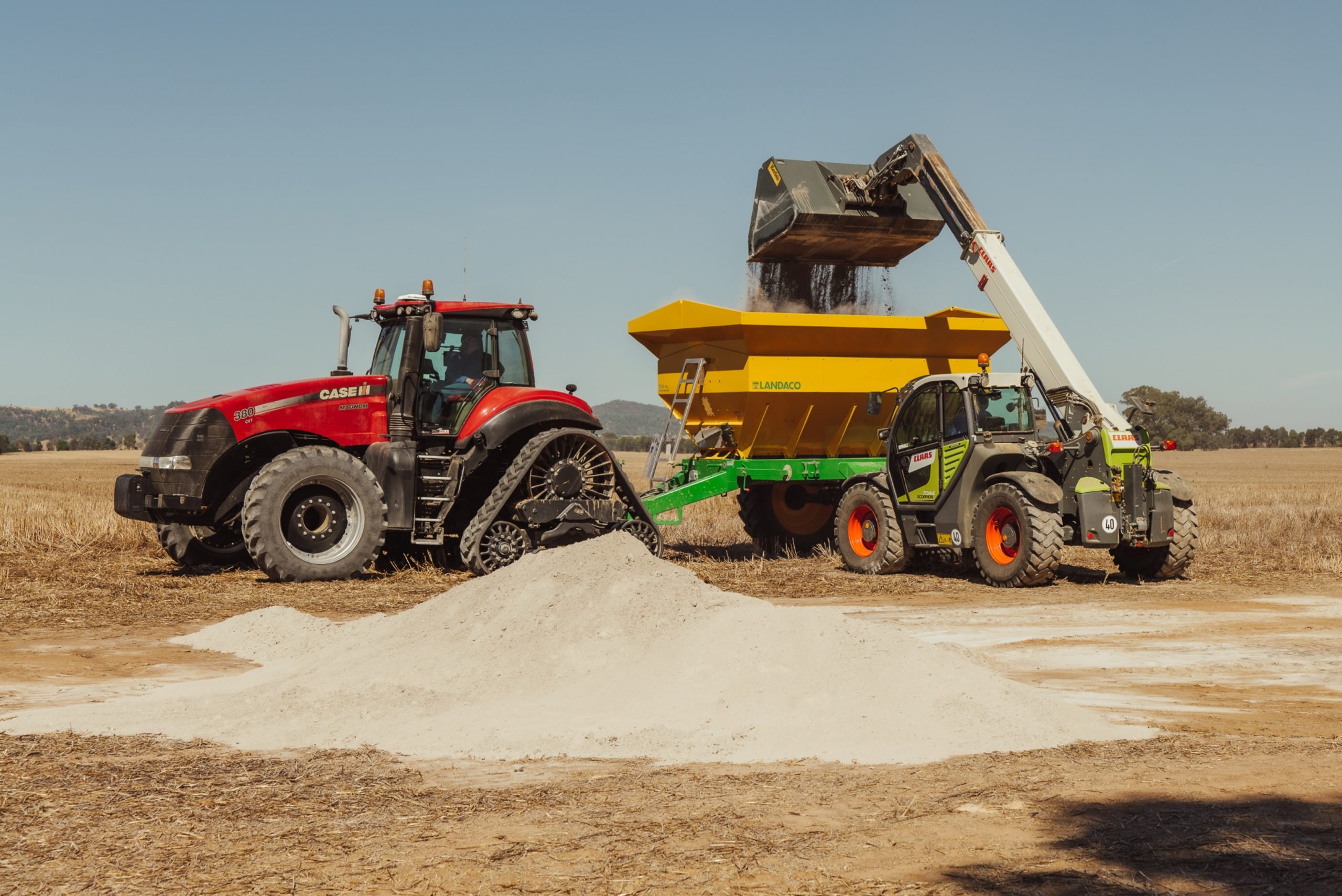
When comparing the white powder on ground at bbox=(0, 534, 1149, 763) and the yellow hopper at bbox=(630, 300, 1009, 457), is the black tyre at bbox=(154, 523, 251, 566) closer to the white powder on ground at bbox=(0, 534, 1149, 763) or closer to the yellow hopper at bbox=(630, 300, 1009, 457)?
the yellow hopper at bbox=(630, 300, 1009, 457)

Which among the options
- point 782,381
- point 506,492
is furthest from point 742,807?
point 782,381

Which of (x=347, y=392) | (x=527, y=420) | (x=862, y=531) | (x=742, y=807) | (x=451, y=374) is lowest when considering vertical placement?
(x=742, y=807)

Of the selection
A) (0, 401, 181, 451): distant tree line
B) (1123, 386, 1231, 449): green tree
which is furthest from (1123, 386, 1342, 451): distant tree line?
(0, 401, 181, 451): distant tree line

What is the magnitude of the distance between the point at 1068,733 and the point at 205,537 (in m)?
10.2

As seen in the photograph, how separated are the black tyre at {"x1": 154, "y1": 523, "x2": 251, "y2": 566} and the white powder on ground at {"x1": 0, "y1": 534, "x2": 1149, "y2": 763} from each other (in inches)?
215

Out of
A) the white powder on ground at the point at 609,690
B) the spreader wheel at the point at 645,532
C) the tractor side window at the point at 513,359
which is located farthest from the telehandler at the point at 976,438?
the white powder on ground at the point at 609,690

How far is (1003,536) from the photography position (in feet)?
40.9

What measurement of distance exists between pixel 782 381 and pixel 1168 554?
4413 millimetres

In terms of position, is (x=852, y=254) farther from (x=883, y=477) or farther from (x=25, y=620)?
(x=25, y=620)

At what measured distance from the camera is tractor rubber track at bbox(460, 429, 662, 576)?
38.9 ft

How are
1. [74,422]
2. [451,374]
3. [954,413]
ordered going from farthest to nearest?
[74,422], [954,413], [451,374]

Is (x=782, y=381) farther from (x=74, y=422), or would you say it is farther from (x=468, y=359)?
(x=74, y=422)

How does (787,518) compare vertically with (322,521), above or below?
below

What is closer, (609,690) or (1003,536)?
(609,690)
